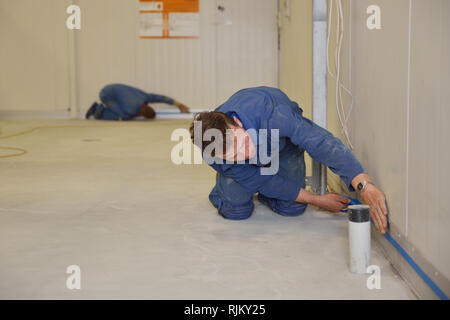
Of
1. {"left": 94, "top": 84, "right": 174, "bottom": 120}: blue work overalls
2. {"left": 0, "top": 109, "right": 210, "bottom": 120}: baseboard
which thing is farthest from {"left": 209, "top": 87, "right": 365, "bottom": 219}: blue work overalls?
{"left": 0, "top": 109, "right": 210, "bottom": 120}: baseboard

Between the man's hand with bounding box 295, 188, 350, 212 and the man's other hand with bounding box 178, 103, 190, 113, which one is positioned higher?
the man's other hand with bounding box 178, 103, 190, 113

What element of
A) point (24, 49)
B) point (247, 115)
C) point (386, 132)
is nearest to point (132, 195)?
point (247, 115)

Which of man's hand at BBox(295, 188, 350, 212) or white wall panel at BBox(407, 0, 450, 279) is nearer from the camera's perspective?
white wall panel at BBox(407, 0, 450, 279)

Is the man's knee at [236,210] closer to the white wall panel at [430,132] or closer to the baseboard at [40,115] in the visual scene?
the white wall panel at [430,132]

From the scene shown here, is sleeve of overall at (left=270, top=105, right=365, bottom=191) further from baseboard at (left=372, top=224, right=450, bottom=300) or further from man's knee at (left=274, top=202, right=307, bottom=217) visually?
man's knee at (left=274, top=202, right=307, bottom=217)

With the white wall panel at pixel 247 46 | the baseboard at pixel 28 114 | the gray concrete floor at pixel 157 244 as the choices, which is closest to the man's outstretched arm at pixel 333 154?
the gray concrete floor at pixel 157 244

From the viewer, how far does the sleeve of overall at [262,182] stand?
242 cm

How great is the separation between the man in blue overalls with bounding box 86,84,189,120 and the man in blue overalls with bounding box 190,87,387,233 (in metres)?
5.26

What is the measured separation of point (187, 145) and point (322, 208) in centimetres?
283

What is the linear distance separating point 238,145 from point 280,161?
70 centimetres

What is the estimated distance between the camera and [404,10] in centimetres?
178

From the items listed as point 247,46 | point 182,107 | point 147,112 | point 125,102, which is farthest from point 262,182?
point 247,46

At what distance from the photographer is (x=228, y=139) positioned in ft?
6.64

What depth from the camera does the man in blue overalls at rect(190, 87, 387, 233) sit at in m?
2.06
